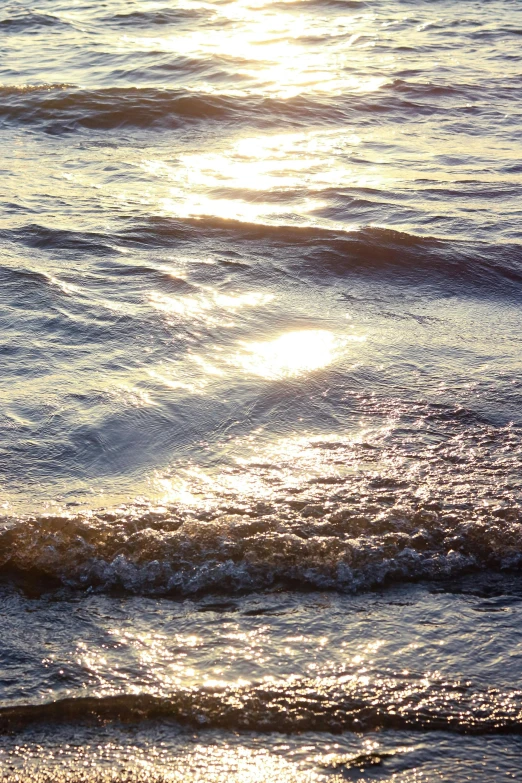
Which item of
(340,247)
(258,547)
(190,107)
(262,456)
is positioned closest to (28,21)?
(190,107)

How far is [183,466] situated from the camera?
12.4 ft

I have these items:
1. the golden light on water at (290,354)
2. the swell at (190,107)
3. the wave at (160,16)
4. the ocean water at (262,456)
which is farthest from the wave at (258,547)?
the wave at (160,16)

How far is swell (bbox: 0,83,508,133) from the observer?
963 cm

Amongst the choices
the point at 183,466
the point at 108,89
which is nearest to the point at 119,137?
the point at 108,89

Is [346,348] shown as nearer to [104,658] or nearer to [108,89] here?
[104,658]

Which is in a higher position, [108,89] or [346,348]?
[108,89]

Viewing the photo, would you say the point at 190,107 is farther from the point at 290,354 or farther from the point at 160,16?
the point at 290,354

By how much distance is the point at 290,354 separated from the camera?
483cm

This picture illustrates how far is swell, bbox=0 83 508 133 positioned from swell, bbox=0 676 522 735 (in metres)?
7.75

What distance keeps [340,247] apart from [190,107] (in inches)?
168

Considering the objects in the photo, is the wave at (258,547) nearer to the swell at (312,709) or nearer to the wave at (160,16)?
the swell at (312,709)

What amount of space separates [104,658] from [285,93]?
8827mm

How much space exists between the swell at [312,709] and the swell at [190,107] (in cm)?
775

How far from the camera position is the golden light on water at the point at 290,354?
15.3 ft
